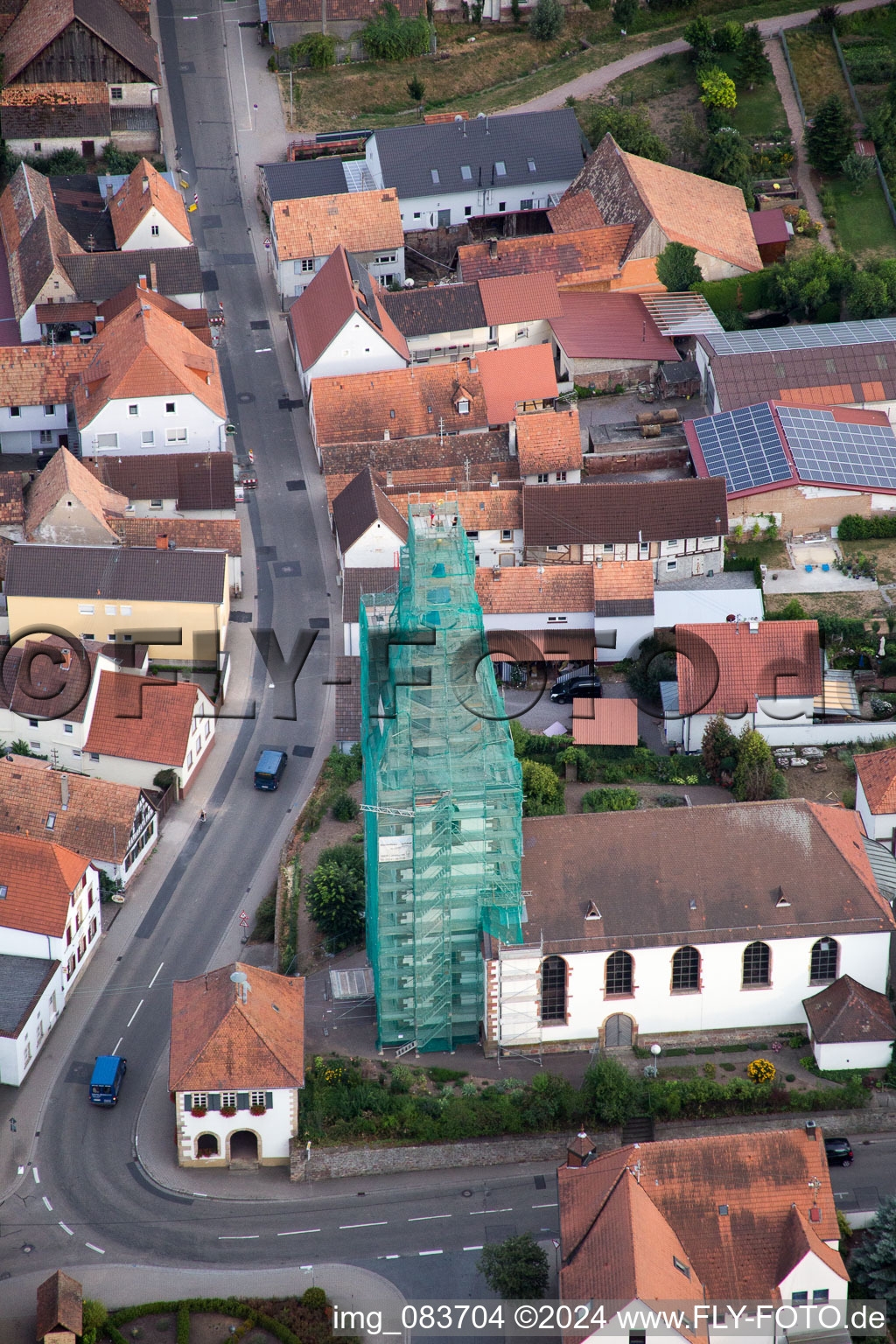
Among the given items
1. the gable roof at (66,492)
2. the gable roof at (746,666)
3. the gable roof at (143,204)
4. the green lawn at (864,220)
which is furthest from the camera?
the green lawn at (864,220)

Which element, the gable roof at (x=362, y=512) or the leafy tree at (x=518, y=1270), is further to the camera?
the gable roof at (x=362, y=512)

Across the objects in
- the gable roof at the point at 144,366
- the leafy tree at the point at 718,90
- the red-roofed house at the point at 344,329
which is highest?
the leafy tree at the point at 718,90

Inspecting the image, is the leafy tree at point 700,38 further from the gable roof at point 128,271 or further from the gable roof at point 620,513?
the gable roof at point 620,513

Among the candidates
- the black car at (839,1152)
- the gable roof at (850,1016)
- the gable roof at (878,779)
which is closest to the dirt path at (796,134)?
the gable roof at (878,779)

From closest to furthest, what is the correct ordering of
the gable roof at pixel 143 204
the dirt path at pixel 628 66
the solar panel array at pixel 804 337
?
the solar panel array at pixel 804 337 → the gable roof at pixel 143 204 → the dirt path at pixel 628 66

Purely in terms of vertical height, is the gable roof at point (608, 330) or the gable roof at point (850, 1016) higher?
the gable roof at point (608, 330)

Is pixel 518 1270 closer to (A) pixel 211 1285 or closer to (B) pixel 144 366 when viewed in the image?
(A) pixel 211 1285

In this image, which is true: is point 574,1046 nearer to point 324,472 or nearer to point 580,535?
point 580,535

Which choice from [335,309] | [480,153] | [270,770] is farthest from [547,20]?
[270,770]

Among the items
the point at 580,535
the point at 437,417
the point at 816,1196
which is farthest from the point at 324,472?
the point at 816,1196
